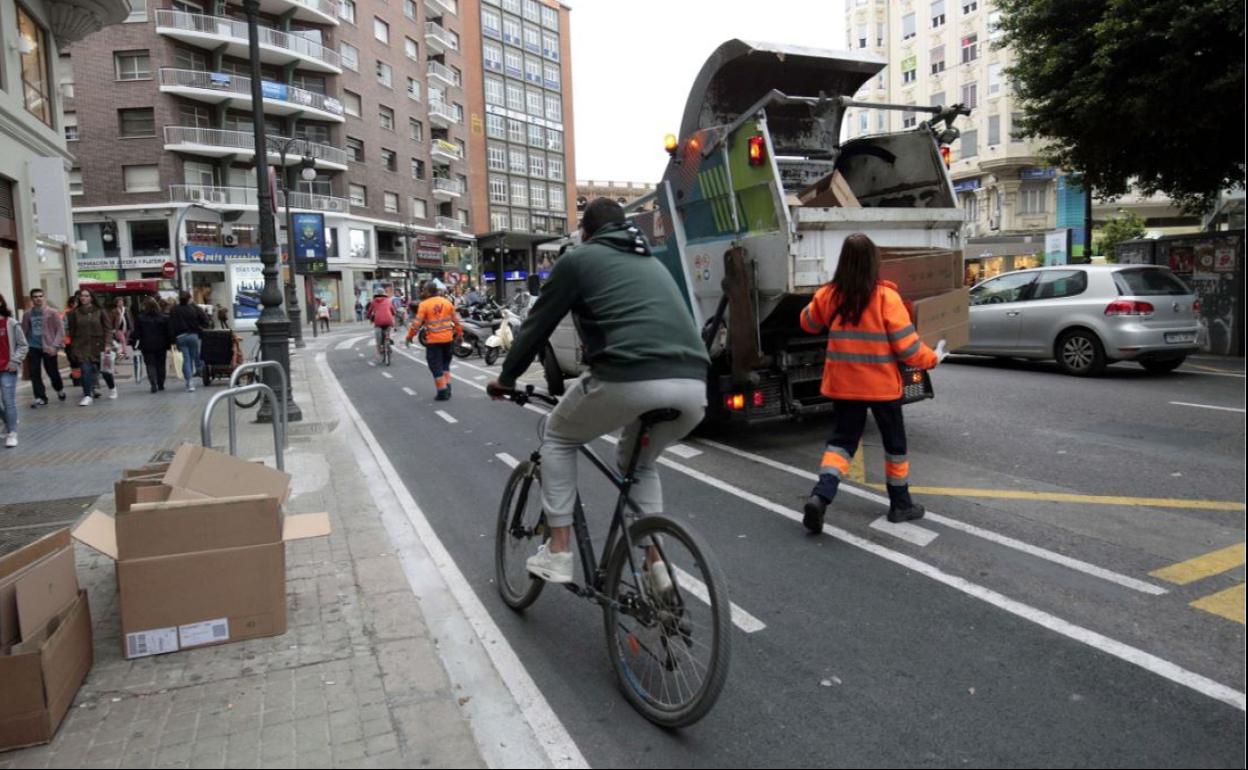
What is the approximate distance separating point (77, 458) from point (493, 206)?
6682 cm

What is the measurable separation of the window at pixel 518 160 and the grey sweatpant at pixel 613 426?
74.4 meters

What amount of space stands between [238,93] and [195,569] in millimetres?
44464

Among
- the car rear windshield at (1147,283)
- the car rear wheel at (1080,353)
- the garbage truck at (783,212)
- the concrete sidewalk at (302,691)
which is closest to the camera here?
the concrete sidewalk at (302,691)

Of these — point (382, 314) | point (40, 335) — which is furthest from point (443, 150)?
point (40, 335)

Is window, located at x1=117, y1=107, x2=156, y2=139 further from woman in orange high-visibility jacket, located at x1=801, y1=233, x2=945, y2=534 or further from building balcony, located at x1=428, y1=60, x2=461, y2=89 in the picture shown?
woman in orange high-visibility jacket, located at x1=801, y1=233, x2=945, y2=534

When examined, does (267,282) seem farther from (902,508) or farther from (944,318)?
(902,508)

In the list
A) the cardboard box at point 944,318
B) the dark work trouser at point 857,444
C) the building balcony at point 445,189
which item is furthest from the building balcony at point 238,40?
the dark work trouser at point 857,444

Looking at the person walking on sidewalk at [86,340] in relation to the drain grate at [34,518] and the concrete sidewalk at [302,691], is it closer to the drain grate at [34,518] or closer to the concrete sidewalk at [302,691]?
the drain grate at [34,518]

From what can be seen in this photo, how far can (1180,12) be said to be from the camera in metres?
11.0

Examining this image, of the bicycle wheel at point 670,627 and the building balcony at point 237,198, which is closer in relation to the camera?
the bicycle wheel at point 670,627

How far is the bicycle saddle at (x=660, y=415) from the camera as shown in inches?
124

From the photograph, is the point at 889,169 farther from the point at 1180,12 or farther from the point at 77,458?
the point at 77,458

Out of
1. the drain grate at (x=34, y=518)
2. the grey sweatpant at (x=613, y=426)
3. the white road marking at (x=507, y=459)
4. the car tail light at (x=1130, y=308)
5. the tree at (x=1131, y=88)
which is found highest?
the tree at (x=1131, y=88)

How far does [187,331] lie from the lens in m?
14.4
